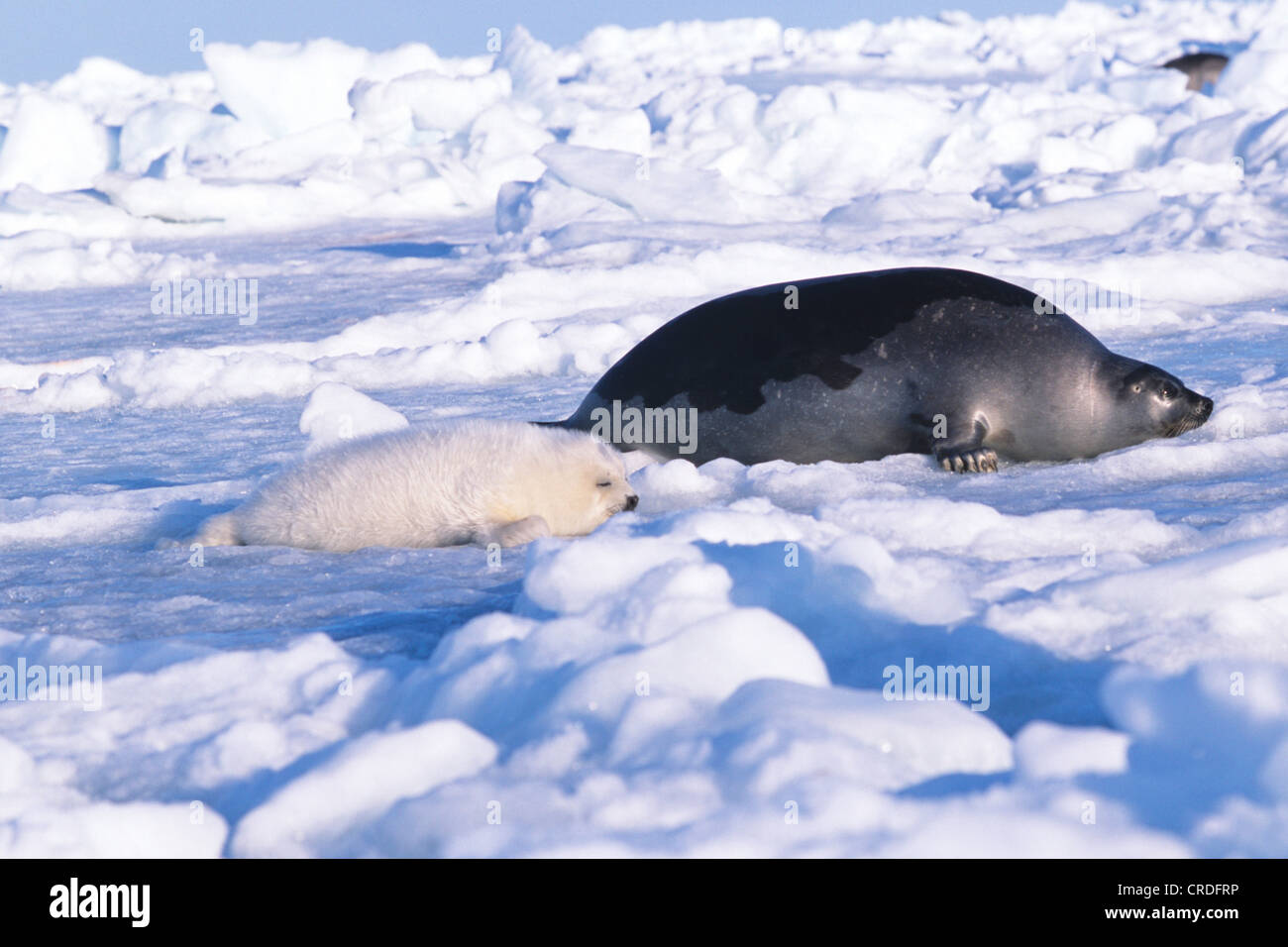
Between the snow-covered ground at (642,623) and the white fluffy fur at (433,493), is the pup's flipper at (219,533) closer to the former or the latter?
the white fluffy fur at (433,493)

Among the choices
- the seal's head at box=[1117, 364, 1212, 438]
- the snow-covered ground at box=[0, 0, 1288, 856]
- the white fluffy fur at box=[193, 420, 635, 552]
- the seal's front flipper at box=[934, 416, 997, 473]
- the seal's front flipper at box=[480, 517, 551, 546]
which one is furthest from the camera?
the seal's head at box=[1117, 364, 1212, 438]

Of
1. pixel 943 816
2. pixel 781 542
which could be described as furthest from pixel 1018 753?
pixel 781 542

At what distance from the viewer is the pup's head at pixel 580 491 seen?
313 cm

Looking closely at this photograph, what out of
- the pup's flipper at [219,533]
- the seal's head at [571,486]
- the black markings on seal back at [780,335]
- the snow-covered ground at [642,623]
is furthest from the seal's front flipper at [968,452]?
the pup's flipper at [219,533]

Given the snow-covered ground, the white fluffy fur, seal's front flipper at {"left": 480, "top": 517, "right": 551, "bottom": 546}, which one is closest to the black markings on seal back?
the snow-covered ground

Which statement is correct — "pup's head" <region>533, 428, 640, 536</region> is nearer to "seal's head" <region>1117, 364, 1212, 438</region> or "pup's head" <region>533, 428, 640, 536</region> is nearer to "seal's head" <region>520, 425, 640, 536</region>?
"seal's head" <region>520, 425, 640, 536</region>

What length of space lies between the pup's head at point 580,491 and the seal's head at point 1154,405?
59.2 inches

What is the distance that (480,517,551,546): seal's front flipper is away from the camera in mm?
2875

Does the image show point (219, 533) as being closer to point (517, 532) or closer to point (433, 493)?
point (433, 493)

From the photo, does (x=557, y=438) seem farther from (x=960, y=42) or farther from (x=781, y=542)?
(x=960, y=42)

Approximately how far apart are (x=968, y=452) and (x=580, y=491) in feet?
3.61

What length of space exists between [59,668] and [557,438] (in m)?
1.40

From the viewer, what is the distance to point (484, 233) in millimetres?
16750

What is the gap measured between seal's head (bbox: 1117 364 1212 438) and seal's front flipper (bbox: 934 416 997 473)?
0.41 metres
